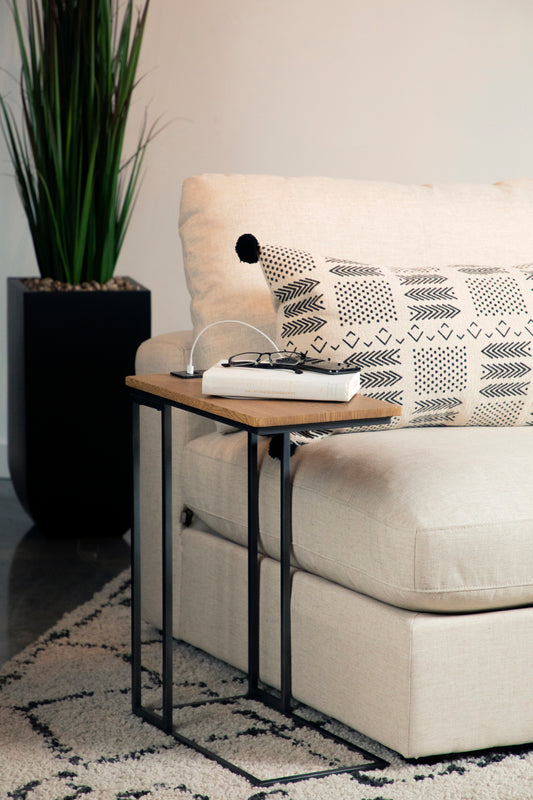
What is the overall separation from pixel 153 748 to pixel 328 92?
2.40 meters

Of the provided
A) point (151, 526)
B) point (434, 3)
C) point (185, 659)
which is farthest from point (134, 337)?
point (434, 3)

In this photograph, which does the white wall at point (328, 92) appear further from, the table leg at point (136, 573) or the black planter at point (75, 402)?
the table leg at point (136, 573)

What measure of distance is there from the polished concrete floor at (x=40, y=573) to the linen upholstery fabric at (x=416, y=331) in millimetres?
917

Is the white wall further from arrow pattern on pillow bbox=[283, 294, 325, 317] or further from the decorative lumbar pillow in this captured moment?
arrow pattern on pillow bbox=[283, 294, 325, 317]

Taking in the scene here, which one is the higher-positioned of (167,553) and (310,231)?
(310,231)

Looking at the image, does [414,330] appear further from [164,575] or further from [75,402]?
[75,402]

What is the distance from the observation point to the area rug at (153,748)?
1517 mm

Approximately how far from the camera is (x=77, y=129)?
9.33 ft

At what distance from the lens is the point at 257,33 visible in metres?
3.39

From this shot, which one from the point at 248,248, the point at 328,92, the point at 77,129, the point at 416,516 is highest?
the point at 328,92

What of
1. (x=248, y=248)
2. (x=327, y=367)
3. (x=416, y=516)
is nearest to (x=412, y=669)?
(x=416, y=516)

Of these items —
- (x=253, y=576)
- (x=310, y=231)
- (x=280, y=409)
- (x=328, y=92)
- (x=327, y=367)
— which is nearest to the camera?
(x=280, y=409)

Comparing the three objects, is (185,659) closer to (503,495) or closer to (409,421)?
(409,421)

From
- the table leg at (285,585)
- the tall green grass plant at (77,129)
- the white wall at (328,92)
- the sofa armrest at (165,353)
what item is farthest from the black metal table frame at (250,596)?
the white wall at (328,92)
